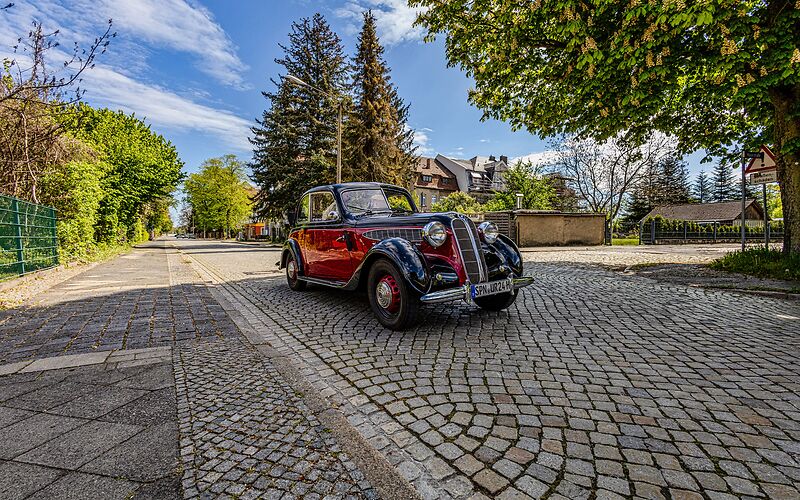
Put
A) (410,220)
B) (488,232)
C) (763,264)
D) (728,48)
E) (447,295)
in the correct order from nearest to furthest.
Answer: (447,295) < (410,220) < (488,232) < (728,48) < (763,264)

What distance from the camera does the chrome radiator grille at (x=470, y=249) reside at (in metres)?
4.32

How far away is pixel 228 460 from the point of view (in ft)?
6.40

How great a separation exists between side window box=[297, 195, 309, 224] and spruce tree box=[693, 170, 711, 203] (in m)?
82.2

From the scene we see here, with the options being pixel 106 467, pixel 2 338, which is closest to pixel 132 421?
pixel 106 467

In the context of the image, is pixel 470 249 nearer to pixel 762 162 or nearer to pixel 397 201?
pixel 397 201

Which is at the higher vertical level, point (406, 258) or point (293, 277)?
point (406, 258)

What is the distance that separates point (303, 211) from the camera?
689 cm

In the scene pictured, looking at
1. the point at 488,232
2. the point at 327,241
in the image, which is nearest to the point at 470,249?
the point at 488,232

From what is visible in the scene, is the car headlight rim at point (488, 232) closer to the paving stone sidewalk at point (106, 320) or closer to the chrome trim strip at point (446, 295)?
the chrome trim strip at point (446, 295)

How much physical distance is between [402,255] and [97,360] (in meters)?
3.12

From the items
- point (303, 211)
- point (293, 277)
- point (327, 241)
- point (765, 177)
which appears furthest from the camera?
point (765, 177)

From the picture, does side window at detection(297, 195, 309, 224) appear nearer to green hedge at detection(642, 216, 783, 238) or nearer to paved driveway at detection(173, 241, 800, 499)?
paved driveway at detection(173, 241, 800, 499)

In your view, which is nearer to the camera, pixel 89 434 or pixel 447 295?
pixel 89 434

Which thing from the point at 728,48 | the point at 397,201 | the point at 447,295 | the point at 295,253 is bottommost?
the point at 447,295
